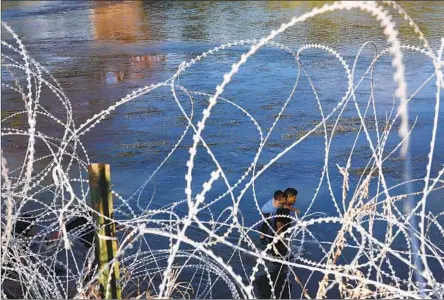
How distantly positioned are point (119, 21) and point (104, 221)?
2591cm

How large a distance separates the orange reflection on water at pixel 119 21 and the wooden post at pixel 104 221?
19936 mm

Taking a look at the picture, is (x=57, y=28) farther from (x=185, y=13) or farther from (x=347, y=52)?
(x=347, y=52)

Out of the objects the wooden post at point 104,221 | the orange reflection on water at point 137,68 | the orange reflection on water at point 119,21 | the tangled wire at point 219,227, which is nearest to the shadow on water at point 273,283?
the tangled wire at point 219,227

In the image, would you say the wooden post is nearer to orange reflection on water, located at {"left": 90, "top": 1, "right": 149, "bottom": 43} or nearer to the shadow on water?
the shadow on water

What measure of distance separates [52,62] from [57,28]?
313 inches

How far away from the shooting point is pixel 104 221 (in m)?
3.73

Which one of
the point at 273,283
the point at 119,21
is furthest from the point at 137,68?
the point at 273,283

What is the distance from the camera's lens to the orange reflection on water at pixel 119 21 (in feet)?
79.8

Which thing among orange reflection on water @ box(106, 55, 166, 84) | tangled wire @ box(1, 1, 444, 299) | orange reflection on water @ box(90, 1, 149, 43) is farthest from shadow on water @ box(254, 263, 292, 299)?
orange reflection on water @ box(90, 1, 149, 43)

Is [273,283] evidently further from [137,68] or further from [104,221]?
[137,68]

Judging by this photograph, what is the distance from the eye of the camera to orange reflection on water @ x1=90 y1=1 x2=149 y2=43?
24328 millimetres

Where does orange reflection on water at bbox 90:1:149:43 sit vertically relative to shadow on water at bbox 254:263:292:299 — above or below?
below

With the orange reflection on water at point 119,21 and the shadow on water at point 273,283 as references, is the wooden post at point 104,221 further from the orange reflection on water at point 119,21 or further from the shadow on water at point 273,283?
the orange reflection on water at point 119,21

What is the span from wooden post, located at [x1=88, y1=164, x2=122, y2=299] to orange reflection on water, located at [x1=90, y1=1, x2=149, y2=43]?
65.4 ft
